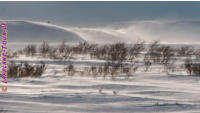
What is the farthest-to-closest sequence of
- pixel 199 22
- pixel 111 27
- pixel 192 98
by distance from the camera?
1. pixel 111 27
2. pixel 199 22
3. pixel 192 98

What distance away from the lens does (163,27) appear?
5975 centimetres

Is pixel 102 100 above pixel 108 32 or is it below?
below

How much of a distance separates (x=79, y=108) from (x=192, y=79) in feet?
7.41

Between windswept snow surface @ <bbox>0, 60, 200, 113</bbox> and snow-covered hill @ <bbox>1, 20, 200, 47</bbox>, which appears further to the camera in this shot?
snow-covered hill @ <bbox>1, 20, 200, 47</bbox>

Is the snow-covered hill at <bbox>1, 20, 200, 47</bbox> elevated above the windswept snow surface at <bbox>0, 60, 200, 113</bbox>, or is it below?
above

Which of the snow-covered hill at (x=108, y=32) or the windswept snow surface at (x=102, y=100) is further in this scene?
the snow-covered hill at (x=108, y=32)

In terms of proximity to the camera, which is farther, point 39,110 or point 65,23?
point 65,23

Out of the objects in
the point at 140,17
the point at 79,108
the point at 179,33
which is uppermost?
the point at 140,17

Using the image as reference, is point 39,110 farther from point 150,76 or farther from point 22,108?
point 150,76

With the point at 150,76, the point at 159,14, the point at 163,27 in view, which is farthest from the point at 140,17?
the point at 150,76

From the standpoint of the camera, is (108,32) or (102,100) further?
(108,32)

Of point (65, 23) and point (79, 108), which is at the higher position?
point (65, 23)

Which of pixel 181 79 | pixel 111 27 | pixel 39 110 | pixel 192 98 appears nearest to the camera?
pixel 39 110

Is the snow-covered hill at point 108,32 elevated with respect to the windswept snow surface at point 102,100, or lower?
elevated
